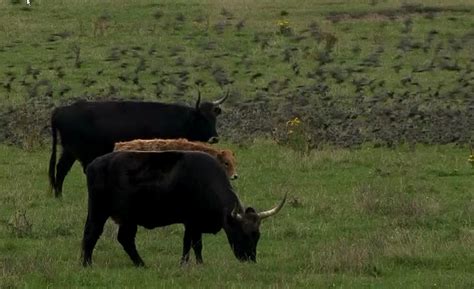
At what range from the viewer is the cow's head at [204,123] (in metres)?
18.2

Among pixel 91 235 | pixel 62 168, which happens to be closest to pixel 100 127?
pixel 62 168

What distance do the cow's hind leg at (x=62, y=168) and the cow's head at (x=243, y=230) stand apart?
203 inches

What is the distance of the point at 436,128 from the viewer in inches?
899

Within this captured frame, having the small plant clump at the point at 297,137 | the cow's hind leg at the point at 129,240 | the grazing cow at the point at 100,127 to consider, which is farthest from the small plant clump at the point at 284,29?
the cow's hind leg at the point at 129,240

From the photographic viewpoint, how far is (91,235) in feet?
40.4

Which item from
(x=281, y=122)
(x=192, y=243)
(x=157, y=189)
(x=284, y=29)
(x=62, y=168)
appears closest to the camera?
(x=157, y=189)

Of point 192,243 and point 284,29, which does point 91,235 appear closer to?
point 192,243

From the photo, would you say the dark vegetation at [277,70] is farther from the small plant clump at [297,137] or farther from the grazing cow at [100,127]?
the grazing cow at [100,127]

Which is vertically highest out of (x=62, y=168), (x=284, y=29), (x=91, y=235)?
(x=91, y=235)

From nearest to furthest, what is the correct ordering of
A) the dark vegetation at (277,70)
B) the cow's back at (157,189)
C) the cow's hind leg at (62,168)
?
the cow's back at (157,189), the cow's hind leg at (62,168), the dark vegetation at (277,70)

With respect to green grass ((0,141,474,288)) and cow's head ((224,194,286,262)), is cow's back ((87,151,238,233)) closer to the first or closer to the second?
cow's head ((224,194,286,262))

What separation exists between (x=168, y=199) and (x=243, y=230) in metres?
0.76

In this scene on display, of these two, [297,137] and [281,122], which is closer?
[297,137]

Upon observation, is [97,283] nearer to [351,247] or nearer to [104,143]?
[351,247]
